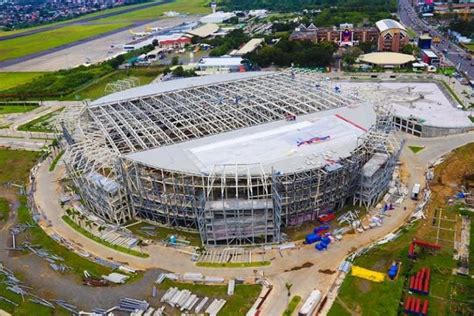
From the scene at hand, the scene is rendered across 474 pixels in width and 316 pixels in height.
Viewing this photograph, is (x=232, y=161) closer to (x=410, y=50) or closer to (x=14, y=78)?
(x=410, y=50)

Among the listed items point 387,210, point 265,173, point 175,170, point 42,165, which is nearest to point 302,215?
point 265,173

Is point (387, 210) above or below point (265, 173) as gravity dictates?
below

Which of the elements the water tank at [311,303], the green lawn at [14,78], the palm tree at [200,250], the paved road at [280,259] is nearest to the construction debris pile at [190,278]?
the paved road at [280,259]

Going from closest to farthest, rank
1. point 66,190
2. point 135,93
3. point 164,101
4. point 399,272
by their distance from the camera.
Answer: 1. point 399,272
2. point 66,190
3. point 164,101
4. point 135,93

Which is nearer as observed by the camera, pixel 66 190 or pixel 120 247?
pixel 120 247

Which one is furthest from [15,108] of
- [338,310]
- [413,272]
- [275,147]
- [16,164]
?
[413,272]

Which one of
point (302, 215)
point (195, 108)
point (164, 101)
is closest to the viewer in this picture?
point (302, 215)

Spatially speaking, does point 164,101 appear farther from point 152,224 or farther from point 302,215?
point 302,215
